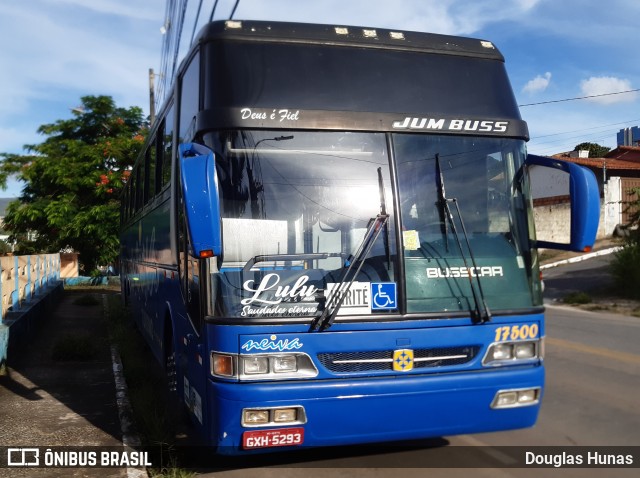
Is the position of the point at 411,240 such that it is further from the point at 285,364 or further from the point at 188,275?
the point at 188,275

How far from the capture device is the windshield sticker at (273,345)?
436 cm

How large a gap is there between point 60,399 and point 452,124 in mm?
5365

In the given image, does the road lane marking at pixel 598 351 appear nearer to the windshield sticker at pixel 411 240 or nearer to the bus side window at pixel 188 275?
the windshield sticker at pixel 411 240

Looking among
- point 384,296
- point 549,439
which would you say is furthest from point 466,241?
point 549,439

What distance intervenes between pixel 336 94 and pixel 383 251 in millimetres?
1256

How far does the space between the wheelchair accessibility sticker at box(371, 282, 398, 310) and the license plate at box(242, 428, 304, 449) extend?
996 mm

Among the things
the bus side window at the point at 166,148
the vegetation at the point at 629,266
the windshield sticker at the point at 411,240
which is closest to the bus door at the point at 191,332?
the bus side window at the point at 166,148

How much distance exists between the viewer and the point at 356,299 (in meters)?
4.54

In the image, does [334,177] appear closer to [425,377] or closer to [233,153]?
[233,153]

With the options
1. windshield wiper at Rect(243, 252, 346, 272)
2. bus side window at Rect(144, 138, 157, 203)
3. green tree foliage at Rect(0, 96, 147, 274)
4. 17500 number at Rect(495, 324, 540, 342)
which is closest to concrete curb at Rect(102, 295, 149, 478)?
windshield wiper at Rect(243, 252, 346, 272)

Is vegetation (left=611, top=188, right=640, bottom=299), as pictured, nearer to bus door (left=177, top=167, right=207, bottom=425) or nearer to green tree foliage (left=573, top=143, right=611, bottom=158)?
bus door (left=177, top=167, right=207, bottom=425)

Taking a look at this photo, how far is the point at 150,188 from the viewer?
855cm

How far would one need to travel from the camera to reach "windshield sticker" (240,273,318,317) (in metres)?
4.42

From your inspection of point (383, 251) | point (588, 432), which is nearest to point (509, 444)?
point (588, 432)
